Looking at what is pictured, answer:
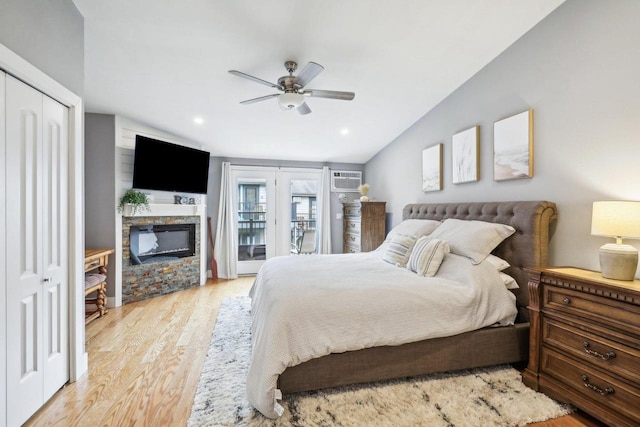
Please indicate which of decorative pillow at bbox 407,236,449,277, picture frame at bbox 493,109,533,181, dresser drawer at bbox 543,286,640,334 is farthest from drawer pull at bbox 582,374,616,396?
picture frame at bbox 493,109,533,181

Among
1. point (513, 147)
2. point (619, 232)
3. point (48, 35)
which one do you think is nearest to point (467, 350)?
point (619, 232)

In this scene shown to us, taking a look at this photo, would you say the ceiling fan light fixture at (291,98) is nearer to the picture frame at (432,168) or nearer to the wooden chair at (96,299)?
the picture frame at (432,168)

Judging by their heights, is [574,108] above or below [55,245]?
above

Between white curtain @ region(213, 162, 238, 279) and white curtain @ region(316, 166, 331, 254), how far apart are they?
168 centimetres

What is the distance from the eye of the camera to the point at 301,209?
19.1 ft

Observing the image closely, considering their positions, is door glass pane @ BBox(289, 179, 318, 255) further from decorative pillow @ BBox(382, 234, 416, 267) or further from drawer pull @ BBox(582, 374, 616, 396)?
drawer pull @ BBox(582, 374, 616, 396)

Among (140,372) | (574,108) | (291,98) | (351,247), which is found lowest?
(140,372)

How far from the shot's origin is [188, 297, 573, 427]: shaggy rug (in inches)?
65.4

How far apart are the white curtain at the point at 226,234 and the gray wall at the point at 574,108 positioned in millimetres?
4087

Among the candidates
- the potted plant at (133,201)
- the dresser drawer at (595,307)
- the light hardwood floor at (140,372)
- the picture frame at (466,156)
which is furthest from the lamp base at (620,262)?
the potted plant at (133,201)

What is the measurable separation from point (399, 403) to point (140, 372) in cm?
195

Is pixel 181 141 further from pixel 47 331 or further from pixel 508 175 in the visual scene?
pixel 508 175

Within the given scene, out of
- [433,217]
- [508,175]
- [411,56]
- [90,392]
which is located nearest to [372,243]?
[433,217]

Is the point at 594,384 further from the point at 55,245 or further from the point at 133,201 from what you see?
the point at 133,201
